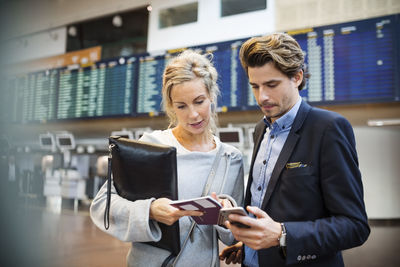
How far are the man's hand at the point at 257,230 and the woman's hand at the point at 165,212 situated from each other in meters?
0.14

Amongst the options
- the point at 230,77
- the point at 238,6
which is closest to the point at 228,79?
the point at 230,77

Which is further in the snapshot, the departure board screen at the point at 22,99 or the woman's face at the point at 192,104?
the departure board screen at the point at 22,99

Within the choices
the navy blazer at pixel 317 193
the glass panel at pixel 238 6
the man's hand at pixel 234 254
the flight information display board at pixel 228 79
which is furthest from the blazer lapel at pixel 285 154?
the glass panel at pixel 238 6

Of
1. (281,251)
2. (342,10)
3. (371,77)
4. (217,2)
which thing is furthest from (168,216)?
(217,2)

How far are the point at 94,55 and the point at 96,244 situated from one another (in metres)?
2.91

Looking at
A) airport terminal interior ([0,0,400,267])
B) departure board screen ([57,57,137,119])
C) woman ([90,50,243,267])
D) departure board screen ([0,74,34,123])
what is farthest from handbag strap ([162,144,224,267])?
departure board screen ([0,74,34,123])

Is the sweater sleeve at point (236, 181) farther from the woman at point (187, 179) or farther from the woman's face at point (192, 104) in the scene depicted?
the woman's face at point (192, 104)

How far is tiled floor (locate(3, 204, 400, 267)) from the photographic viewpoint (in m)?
2.29

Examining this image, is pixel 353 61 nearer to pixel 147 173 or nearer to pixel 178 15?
pixel 178 15

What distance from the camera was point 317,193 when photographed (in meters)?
1.04

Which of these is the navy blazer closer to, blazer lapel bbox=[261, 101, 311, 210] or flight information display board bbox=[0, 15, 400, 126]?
blazer lapel bbox=[261, 101, 311, 210]

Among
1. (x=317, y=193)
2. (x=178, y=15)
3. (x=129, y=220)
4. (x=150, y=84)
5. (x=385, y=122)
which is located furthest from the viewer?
(x=178, y=15)

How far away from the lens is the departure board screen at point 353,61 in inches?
110

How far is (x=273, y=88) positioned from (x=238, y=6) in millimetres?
2790
